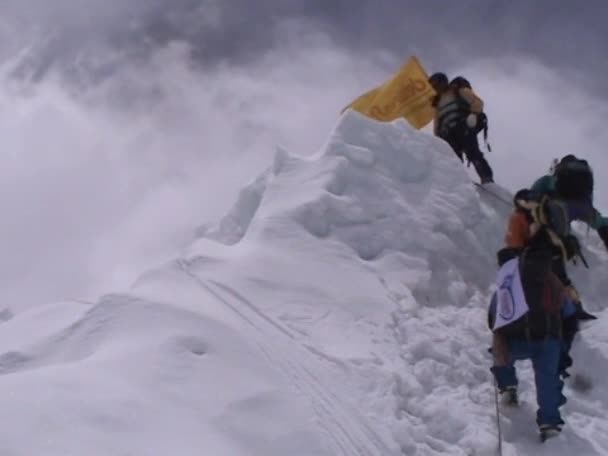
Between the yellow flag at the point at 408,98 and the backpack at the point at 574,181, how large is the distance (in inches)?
157

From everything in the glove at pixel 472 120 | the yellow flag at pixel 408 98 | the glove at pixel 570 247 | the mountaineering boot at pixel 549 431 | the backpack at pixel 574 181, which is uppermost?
the yellow flag at pixel 408 98

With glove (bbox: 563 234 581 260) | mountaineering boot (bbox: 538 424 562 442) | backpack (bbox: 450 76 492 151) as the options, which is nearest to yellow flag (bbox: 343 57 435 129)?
backpack (bbox: 450 76 492 151)

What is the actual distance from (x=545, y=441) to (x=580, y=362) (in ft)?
4.27

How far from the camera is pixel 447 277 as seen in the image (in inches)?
324

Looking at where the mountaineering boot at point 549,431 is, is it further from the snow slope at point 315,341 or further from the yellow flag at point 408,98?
the yellow flag at point 408,98

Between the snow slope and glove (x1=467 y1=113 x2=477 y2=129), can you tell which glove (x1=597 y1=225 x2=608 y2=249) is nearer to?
the snow slope

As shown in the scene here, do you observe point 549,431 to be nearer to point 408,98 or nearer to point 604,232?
point 604,232

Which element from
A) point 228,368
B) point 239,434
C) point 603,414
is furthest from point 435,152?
point 239,434

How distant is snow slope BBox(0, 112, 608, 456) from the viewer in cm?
505

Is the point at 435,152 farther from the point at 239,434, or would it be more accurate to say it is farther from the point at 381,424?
the point at 239,434

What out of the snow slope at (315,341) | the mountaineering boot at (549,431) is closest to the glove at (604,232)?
the snow slope at (315,341)

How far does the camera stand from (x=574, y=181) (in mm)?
7977

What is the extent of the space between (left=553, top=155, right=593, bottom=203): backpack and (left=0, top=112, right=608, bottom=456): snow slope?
119 cm

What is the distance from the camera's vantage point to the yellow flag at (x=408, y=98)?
12008mm
